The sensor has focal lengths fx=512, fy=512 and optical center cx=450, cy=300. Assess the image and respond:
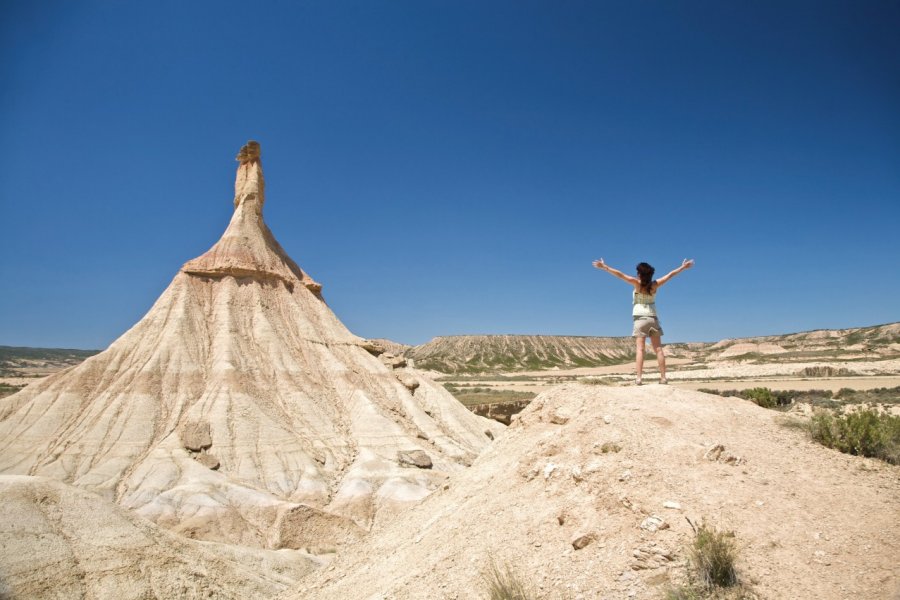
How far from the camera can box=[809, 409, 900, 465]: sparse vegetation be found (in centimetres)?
630

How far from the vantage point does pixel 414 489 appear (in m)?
22.8

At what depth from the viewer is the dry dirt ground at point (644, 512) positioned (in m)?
4.68

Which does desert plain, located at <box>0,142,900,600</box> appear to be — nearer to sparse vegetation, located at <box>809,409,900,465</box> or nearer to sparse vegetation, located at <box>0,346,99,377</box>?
sparse vegetation, located at <box>809,409,900,465</box>

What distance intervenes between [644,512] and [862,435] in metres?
3.30

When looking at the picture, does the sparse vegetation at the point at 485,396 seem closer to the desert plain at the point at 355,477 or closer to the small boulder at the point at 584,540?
the desert plain at the point at 355,477

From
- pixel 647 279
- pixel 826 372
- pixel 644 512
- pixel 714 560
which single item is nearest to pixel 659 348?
pixel 647 279

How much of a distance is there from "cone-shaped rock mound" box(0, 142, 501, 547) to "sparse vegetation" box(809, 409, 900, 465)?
54.7 feet

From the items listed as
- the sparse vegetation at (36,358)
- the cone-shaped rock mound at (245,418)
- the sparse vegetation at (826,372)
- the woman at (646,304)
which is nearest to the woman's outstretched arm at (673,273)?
the woman at (646,304)

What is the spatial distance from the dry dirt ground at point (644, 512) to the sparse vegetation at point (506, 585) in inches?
4.1

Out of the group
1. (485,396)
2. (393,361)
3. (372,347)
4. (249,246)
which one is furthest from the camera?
(485,396)

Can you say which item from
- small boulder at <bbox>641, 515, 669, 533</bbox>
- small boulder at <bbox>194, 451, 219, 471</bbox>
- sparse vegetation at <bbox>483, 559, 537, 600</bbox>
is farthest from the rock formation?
small boulder at <bbox>194, 451, 219, 471</bbox>

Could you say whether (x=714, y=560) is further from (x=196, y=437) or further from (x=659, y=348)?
(x=196, y=437)

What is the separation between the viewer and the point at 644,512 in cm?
543

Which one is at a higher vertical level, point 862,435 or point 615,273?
point 615,273
